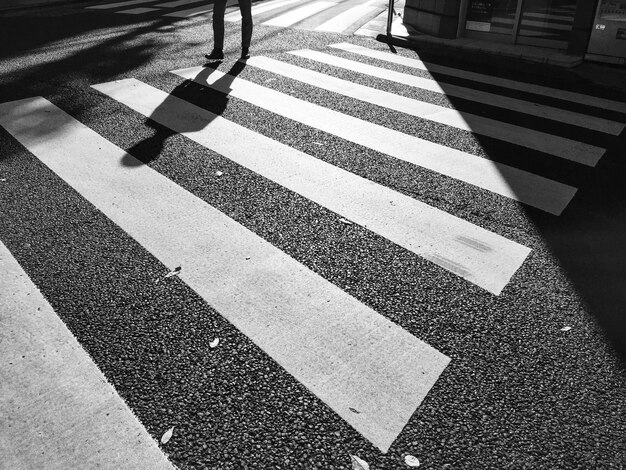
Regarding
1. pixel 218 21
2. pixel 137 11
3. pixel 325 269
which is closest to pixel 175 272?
pixel 325 269

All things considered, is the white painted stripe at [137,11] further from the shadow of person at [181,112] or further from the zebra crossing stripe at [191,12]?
the shadow of person at [181,112]

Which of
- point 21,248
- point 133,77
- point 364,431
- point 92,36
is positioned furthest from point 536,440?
point 92,36

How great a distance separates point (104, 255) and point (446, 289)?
2082mm

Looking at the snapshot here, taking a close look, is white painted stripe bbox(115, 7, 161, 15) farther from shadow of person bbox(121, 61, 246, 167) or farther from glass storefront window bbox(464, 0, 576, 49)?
glass storefront window bbox(464, 0, 576, 49)

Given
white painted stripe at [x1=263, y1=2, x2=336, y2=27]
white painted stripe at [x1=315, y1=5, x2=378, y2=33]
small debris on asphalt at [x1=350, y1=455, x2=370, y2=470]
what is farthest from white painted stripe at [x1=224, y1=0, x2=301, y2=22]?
small debris on asphalt at [x1=350, y1=455, x2=370, y2=470]

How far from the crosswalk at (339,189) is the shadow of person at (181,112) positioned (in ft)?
0.13

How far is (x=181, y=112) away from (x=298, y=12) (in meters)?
8.17

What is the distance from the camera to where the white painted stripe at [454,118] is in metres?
5.29

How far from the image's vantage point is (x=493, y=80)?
783 centimetres

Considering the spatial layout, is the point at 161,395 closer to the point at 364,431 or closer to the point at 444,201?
the point at 364,431

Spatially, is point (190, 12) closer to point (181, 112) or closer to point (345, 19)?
point (345, 19)

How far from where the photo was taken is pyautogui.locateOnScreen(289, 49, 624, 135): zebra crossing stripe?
20.0 ft

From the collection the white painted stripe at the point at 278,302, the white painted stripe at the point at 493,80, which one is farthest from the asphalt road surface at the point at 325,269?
the white painted stripe at the point at 493,80

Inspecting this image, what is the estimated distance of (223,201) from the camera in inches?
164
